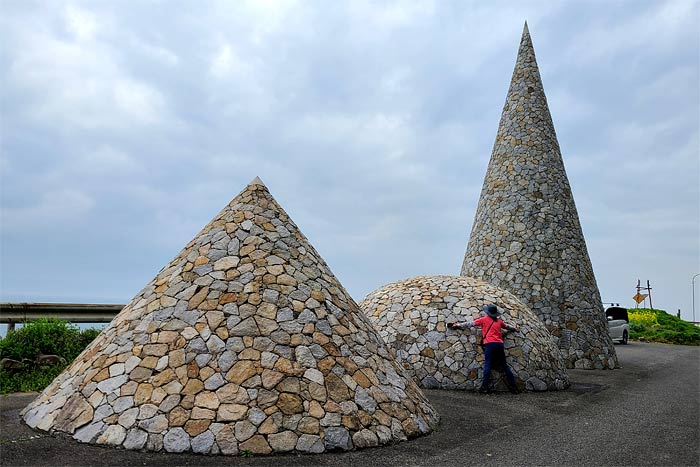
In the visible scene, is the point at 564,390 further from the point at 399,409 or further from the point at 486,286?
the point at 399,409

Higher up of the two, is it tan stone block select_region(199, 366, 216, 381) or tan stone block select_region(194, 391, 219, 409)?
tan stone block select_region(199, 366, 216, 381)

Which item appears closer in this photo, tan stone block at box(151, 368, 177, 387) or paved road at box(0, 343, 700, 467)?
paved road at box(0, 343, 700, 467)

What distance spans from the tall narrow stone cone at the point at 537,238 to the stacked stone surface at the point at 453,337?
2.63m

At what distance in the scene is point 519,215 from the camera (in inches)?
567

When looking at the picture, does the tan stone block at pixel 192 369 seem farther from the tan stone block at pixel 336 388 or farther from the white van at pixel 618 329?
the white van at pixel 618 329

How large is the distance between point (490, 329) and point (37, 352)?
7845 mm

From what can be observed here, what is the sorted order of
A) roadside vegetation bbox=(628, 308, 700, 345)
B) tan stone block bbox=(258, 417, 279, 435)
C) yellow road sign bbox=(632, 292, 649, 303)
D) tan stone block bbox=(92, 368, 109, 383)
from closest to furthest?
1. tan stone block bbox=(258, 417, 279, 435)
2. tan stone block bbox=(92, 368, 109, 383)
3. roadside vegetation bbox=(628, 308, 700, 345)
4. yellow road sign bbox=(632, 292, 649, 303)

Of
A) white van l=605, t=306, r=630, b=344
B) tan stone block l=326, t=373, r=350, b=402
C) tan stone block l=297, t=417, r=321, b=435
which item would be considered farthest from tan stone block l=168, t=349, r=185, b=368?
white van l=605, t=306, r=630, b=344

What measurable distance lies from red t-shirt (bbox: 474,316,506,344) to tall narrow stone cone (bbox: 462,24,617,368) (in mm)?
4279

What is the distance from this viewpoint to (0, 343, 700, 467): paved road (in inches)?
207

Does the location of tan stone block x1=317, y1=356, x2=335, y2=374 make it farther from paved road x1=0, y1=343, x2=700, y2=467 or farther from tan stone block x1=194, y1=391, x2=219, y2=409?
tan stone block x1=194, y1=391, x2=219, y2=409

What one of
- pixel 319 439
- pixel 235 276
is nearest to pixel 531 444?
pixel 319 439

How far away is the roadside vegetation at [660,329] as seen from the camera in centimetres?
2416

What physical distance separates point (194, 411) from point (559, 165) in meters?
12.4
